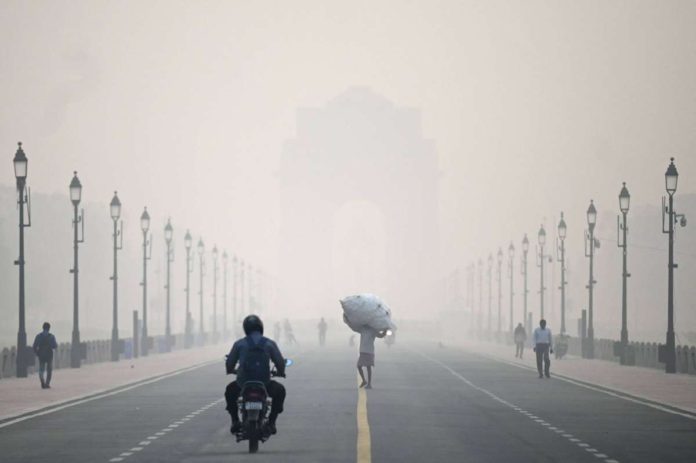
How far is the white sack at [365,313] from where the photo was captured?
42812 millimetres

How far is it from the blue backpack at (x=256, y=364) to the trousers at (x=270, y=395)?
10.8 inches

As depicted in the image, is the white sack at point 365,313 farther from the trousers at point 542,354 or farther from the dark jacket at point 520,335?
the dark jacket at point 520,335

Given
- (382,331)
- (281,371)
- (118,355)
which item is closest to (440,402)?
(382,331)

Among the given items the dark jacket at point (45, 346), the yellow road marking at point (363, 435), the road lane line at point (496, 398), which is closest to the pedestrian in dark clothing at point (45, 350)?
the dark jacket at point (45, 346)

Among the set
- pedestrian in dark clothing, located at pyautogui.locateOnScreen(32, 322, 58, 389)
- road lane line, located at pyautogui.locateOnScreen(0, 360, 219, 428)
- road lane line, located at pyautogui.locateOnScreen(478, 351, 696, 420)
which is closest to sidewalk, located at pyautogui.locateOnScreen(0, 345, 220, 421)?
road lane line, located at pyautogui.locateOnScreen(0, 360, 219, 428)

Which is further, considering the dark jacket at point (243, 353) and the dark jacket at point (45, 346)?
the dark jacket at point (45, 346)

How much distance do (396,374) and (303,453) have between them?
33.9m

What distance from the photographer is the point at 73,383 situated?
155 feet

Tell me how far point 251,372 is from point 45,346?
23014 mm

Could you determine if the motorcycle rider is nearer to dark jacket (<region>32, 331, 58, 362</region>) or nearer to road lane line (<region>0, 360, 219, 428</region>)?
road lane line (<region>0, 360, 219, 428</region>)

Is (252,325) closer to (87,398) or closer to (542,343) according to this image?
(87,398)

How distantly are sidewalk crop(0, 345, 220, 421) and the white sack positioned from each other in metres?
6.84

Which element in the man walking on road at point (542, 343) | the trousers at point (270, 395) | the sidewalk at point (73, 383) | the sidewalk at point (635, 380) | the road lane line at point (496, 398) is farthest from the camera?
the man walking on road at point (542, 343)

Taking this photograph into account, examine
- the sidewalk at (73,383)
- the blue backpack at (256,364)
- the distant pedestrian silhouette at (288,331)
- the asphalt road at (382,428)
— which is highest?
the blue backpack at (256,364)
